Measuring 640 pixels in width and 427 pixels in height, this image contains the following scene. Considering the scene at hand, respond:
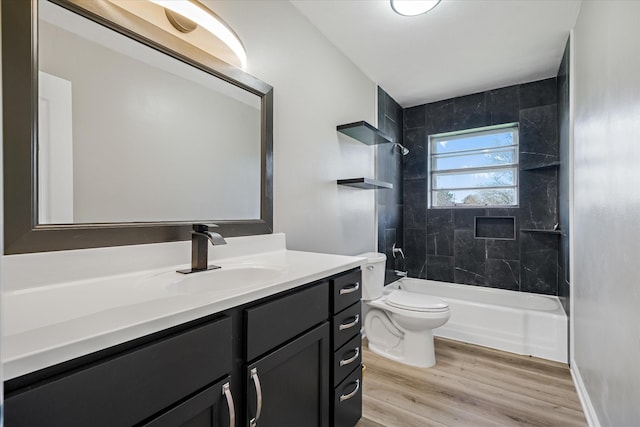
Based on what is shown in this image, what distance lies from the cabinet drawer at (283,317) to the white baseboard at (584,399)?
1521mm

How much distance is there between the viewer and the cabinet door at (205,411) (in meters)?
0.70

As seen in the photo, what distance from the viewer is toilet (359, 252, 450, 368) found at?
7.07 feet

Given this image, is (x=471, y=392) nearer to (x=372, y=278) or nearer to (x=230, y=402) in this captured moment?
(x=372, y=278)

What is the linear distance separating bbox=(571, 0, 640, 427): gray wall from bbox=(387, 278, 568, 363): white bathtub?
365mm

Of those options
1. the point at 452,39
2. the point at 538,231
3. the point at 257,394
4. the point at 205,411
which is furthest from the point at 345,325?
the point at 538,231

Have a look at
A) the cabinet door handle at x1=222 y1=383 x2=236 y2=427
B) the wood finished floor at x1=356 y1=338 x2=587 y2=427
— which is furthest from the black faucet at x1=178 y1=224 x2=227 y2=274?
the wood finished floor at x1=356 y1=338 x2=587 y2=427

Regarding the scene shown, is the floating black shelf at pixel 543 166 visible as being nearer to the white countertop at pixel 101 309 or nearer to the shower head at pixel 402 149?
the shower head at pixel 402 149

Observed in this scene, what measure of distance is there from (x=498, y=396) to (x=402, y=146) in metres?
2.52

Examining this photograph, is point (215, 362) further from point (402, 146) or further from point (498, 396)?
point (402, 146)

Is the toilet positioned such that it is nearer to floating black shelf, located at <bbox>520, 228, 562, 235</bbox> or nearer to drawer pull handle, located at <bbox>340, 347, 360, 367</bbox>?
drawer pull handle, located at <bbox>340, 347, 360, 367</bbox>

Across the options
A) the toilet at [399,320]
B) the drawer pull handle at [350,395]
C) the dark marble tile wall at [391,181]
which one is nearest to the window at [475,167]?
the dark marble tile wall at [391,181]

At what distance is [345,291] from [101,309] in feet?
2.93

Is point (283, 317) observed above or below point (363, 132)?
below

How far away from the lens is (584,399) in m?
1.73
